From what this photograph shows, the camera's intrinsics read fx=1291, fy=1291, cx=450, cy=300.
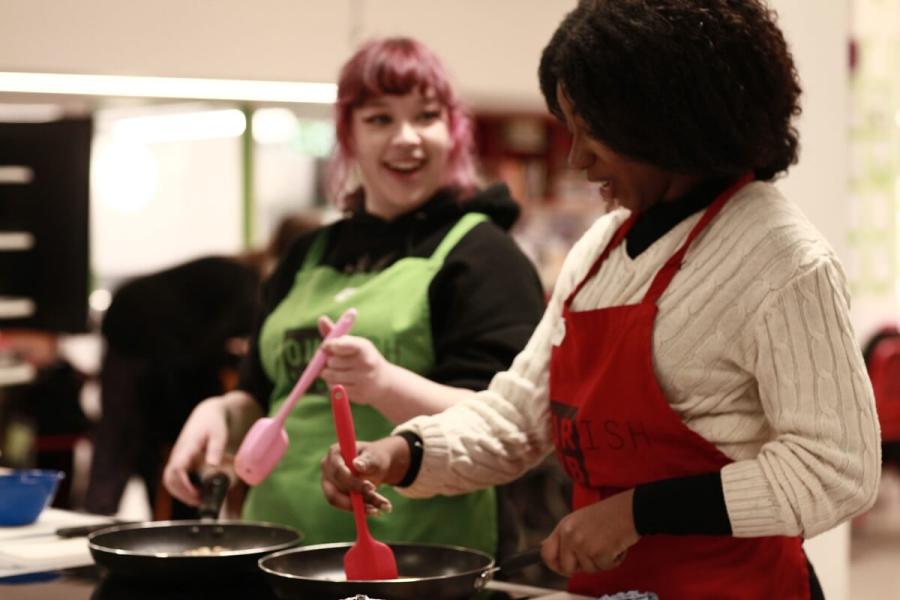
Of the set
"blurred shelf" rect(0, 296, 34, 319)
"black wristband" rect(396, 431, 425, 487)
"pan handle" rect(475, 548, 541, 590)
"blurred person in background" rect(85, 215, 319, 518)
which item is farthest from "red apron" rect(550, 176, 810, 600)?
"blurred shelf" rect(0, 296, 34, 319)

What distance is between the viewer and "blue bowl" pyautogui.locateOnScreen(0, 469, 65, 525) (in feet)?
7.13

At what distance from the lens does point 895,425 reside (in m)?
6.18

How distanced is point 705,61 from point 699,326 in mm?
308

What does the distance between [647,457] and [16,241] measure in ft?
11.6

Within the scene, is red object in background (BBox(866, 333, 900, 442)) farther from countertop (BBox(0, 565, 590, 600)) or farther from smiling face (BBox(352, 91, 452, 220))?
countertop (BBox(0, 565, 590, 600))

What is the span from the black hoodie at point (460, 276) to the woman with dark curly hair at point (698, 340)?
1.26 feet

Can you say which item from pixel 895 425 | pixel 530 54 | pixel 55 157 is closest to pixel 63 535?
A: pixel 530 54

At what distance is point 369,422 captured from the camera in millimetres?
2115

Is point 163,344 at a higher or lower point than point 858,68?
lower

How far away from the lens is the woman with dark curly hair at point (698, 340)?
1.42 meters

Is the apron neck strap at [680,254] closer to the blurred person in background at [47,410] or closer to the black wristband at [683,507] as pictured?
the black wristband at [683,507]

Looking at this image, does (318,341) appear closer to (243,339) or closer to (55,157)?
(243,339)

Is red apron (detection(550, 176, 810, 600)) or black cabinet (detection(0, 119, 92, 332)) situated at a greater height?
black cabinet (detection(0, 119, 92, 332))

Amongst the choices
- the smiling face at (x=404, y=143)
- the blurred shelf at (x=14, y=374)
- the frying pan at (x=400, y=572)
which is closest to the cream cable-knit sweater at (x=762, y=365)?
the frying pan at (x=400, y=572)
